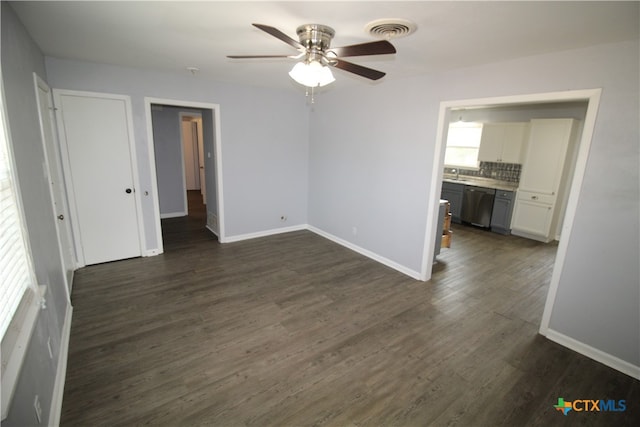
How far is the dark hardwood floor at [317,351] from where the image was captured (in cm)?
192

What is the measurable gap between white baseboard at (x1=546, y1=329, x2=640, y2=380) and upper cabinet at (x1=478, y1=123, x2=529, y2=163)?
13.2ft

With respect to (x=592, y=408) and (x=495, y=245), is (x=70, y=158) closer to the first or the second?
(x=592, y=408)

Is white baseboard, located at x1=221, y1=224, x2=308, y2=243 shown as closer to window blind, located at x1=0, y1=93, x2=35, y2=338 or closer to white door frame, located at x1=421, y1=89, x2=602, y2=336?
white door frame, located at x1=421, y1=89, x2=602, y2=336

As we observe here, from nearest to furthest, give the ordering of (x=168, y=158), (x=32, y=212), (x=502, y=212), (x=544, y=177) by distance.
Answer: (x=32, y=212) < (x=544, y=177) < (x=502, y=212) < (x=168, y=158)

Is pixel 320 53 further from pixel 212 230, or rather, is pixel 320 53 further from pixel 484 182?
pixel 484 182

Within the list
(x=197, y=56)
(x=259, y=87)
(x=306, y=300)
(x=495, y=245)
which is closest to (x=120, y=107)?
(x=197, y=56)

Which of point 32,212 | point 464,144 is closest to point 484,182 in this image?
point 464,144

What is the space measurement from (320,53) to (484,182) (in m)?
5.62

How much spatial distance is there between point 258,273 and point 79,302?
6.04 ft

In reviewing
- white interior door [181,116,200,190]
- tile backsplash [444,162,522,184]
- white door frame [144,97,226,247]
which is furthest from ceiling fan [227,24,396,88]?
white interior door [181,116,200,190]

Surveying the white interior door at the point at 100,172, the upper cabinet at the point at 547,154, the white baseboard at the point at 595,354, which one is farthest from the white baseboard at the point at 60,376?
the upper cabinet at the point at 547,154

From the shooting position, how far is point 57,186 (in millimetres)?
3373

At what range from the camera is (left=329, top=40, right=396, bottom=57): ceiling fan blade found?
68.9 inches

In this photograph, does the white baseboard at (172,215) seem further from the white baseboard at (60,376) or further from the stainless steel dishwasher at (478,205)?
the stainless steel dishwasher at (478,205)
